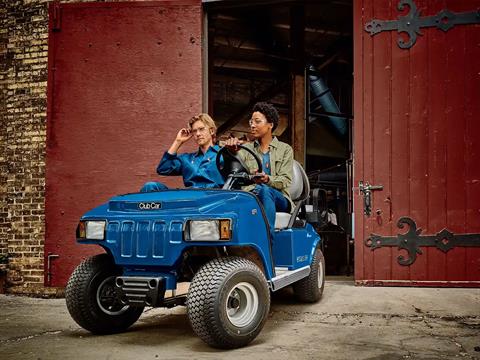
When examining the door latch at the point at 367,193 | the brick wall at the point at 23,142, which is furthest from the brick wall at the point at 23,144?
the door latch at the point at 367,193

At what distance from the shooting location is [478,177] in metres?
5.16

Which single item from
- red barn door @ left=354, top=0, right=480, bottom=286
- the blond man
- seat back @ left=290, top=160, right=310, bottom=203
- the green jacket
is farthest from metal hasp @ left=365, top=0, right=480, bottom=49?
the blond man

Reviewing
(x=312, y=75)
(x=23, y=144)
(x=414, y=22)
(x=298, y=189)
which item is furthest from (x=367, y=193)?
(x=312, y=75)

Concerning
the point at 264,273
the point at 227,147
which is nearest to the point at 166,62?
the point at 227,147

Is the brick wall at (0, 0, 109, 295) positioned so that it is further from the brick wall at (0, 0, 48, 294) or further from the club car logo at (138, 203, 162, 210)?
the club car logo at (138, 203, 162, 210)

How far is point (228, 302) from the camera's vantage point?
312cm

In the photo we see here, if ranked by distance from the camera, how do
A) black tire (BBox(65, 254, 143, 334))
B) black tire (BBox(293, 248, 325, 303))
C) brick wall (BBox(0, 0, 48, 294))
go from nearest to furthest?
black tire (BBox(65, 254, 143, 334)) < black tire (BBox(293, 248, 325, 303)) < brick wall (BBox(0, 0, 48, 294))

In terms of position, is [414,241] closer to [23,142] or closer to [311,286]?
[311,286]

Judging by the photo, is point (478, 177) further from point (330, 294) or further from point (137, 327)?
point (137, 327)

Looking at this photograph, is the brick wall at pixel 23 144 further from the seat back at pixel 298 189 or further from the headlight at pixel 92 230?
the seat back at pixel 298 189

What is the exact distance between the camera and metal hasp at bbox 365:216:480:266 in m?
5.16

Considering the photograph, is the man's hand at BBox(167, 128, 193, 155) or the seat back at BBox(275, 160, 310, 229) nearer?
the man's hand at BBox(167, 128, 193, 155)

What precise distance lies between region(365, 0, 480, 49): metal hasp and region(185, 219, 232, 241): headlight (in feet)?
11.4

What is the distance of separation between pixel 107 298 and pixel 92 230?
→ 0.51m
